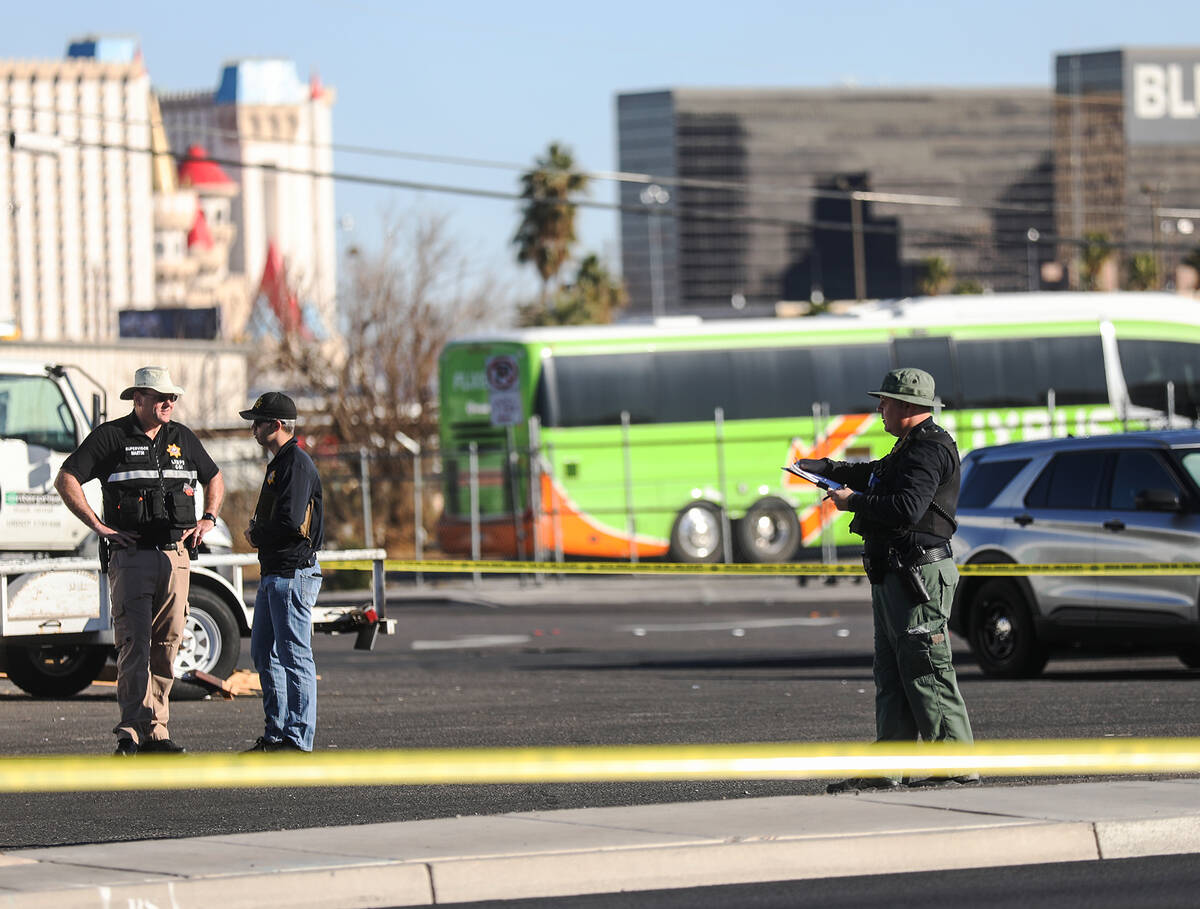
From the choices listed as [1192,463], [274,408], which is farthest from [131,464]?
[1192,463]

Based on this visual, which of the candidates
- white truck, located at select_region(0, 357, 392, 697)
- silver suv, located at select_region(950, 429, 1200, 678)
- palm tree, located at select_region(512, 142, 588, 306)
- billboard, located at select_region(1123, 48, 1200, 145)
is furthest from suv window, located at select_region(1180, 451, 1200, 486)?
billboard, located at select_region(1123, 48, 1200, 145)

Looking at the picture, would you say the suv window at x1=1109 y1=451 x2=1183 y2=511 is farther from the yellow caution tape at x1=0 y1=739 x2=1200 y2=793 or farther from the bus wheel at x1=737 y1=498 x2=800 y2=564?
the bus wheel at x1=737 y1=498 x2=800 y2=564

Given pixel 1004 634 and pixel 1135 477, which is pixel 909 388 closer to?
pixel 1135 477

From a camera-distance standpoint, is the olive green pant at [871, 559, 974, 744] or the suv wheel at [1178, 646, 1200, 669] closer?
the olive green pant at [871, 559, 974, 744]

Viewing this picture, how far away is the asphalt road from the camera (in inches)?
352

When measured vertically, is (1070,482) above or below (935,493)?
below

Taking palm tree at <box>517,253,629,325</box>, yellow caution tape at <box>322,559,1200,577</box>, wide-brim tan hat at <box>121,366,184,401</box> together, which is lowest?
yellow caution tape at <box>322,559,1200,577</box>

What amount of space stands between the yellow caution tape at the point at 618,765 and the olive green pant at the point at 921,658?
0.13 m

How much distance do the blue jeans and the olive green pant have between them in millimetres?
3181

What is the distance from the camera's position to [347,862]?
7.05 metres

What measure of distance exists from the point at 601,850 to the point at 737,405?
2334 centimetres

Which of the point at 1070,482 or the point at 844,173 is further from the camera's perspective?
the point at 844,173

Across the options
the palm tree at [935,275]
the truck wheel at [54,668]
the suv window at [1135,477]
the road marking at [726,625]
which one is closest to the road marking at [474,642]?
the road marking at [726,625]

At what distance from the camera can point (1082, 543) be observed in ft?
47.9
